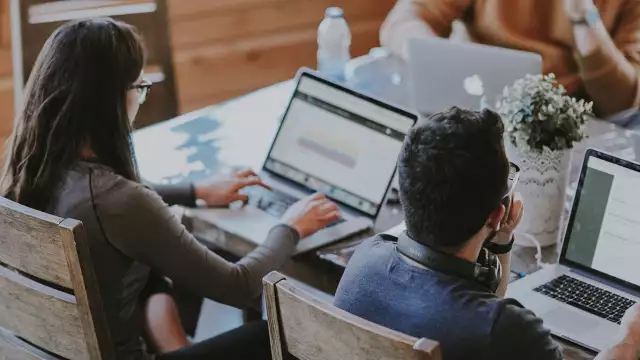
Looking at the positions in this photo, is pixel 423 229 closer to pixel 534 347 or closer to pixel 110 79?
pixel 534 347

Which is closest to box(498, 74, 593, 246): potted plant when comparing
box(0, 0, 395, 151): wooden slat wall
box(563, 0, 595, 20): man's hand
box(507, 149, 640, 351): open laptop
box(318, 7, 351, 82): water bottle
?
box(507, 149, 640, 351): open laptop

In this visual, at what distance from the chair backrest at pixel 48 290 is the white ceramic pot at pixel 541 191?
33.8 inches

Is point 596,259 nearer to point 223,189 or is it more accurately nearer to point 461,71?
point 461,71

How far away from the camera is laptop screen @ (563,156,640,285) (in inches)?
63.8

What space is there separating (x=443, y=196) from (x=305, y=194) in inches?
34.0

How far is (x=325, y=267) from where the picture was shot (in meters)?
1.82


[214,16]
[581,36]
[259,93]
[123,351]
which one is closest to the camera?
[123,351]

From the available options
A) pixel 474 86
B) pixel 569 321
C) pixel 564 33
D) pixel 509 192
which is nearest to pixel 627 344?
pixel 569 321

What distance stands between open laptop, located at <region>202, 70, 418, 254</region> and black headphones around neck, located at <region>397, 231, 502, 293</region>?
23.4 inches

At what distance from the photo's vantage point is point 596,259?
5.49 feet

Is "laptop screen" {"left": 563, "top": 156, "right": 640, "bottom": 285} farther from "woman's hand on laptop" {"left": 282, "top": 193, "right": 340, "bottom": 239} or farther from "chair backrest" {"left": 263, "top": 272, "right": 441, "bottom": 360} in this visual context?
"chair backrest" {"left": 263, "top": 272, "right": 441, "bottom": 360}

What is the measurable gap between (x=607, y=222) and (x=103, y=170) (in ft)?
3.07

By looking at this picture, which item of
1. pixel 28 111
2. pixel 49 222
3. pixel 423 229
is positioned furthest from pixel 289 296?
pixel 28 111

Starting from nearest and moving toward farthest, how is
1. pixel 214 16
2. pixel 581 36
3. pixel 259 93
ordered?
pixel 581 36
pixel 259 93
pixel 214 16
